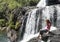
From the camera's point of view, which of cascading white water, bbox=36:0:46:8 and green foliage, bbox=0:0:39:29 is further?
green foliage, bbox=0:0:39:29

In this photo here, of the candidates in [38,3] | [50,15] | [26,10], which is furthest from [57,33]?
[38,3]

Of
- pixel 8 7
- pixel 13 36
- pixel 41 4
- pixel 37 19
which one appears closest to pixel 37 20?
pixel 37 19

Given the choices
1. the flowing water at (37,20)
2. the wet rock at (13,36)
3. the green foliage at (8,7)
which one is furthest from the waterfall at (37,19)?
the green foliage at (8,7)

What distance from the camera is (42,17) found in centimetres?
2884

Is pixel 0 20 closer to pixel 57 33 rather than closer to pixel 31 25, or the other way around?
pixel 31 25

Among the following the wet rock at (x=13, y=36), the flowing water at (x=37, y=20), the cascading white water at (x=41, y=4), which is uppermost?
the cascading white water at (x=41, y=4)

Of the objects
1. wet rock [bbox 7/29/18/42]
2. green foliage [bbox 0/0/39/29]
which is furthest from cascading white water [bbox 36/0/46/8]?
wet rock [bbox 7/29/18/42]

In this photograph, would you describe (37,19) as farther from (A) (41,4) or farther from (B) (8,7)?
(B) (8,7)

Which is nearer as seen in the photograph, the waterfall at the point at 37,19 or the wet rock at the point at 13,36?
the wet rock at the point at 13,36

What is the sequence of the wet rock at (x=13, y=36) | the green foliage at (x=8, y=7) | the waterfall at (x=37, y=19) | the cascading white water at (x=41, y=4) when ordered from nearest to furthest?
the wet rock at (x=13, y=36) → the waterfall at (x=37, y=19) → the cascading white water at (x=41, y=4) → the green foliage at (x=8, y=7)

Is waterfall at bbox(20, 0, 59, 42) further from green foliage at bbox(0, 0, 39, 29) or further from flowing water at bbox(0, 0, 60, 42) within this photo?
green foliage at bbox(0, 0, 39, 29)

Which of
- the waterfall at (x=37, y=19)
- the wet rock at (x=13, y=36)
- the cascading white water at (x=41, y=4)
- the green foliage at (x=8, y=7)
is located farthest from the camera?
the green foliage at (x=8, y=7)

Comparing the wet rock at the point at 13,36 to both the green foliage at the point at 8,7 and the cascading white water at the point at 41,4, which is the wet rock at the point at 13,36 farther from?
the cascading white water at the point at 41,4

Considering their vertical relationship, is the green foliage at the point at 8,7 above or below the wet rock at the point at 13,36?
above
